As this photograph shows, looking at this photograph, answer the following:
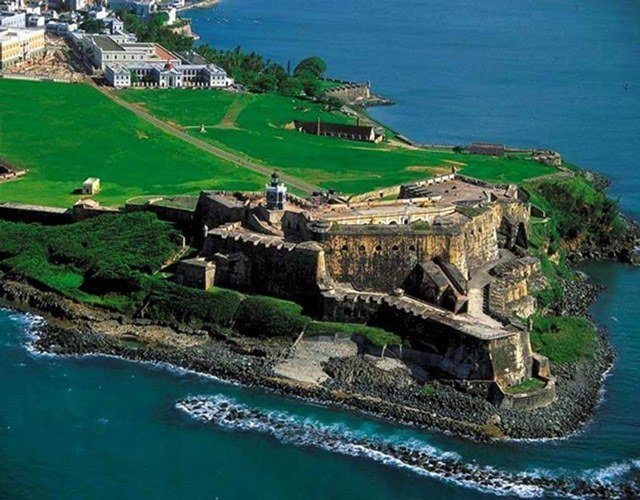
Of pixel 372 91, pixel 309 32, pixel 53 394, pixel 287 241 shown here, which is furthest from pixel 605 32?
pixel 53 394

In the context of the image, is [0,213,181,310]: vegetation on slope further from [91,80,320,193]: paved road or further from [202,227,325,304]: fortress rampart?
[91,80,320,193]: paved road

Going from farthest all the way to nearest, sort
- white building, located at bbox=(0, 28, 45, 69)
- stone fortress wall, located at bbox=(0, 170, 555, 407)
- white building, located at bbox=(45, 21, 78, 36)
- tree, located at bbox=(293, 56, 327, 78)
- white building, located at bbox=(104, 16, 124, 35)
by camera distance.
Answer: white building, located at bbox=(45, 21, 78, 36)
white building, located at bbox=(104, 16, 124, 35)
tree, located at bbox=(293, 56, 327, 78)
white building, located at bbox=(0, 28, 45, 69)
stone fortress wall, located at bbox=(0, 170, 555, 407)

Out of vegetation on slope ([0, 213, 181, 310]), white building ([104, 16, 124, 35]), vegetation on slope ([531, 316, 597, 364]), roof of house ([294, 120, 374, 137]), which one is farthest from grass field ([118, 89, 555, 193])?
white building ([104, 16, 124, 35])

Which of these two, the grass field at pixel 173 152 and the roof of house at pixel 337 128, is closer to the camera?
the grass field at pixel 173 152

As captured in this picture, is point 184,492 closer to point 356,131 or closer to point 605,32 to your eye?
point 356,131

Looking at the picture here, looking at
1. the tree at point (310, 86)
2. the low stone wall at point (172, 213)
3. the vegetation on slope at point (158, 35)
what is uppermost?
the vegetation on slope at point (158, 35)

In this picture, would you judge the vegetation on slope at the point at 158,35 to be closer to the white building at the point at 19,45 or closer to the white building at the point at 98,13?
the white building at the point at 98,13

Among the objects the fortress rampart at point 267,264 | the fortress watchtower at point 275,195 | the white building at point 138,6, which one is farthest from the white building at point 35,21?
the fortress rampart at point 267,264
